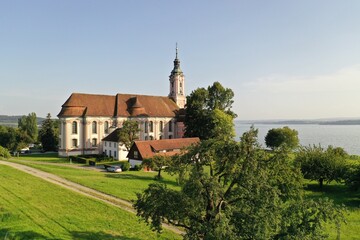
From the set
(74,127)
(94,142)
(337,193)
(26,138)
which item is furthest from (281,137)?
(26,138)

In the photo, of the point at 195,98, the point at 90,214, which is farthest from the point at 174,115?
the point at 90,214

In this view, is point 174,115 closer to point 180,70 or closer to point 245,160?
point 180,70

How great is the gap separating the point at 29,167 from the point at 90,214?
22.7 m

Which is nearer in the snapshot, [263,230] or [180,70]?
[263,230]

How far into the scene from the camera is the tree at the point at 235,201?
38.4 ft

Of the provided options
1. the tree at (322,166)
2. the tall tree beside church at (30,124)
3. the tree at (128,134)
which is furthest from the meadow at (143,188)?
the tall tree beside church at (30,124)

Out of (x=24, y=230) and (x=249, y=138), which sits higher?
(x=249, y=138)

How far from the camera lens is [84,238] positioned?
16578 millimetres

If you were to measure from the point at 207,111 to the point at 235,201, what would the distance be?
1875 inches

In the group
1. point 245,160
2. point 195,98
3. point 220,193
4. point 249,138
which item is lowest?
point 220,193

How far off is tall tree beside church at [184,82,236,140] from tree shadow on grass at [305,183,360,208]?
68.7 feet

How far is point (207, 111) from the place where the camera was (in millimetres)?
60188

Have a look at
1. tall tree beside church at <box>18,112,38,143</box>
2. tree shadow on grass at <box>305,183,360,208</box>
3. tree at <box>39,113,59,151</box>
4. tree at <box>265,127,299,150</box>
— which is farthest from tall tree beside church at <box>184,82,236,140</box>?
tall tree beside church at <box>18,112,38,143</box>

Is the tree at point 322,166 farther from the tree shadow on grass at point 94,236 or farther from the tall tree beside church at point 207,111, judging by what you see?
the tree shadow on grass at point 94,236
